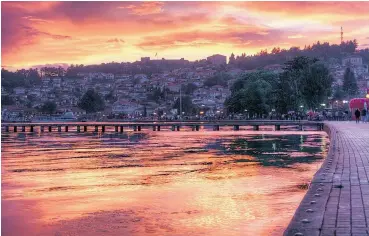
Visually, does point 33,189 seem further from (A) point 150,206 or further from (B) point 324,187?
(B) point 324,187

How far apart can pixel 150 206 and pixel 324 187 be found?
5268mm

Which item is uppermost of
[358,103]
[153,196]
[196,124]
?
[358,103]

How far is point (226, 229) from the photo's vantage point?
42.4 ft

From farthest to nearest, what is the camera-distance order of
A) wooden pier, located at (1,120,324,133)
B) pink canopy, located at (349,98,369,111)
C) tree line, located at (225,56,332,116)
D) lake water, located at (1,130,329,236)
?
tree line, located at (225,56,332,116) < wooden pier, located at (1,120,324,133) < pink canopy, located at (349,98,369,111) < lake water, located at (1,130,329,236)

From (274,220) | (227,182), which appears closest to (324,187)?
(274,220)

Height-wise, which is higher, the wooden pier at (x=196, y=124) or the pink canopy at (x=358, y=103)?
the pink canopy at (x=358, y=103)

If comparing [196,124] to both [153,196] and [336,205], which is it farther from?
[336,205]

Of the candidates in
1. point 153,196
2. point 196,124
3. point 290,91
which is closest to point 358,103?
point 196,124

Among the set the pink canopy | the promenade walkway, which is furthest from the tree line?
the promenade walkway

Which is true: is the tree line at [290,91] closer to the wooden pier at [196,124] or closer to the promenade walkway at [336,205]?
the wooden pier at [196,124]

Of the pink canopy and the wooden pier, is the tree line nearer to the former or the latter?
the wooden pier

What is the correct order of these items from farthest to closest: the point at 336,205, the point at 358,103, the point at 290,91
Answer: the point at 290,91, the point at 358,103, the point at 336,205

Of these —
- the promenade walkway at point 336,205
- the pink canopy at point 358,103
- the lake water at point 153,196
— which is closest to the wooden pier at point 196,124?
the pink canopy at point 358,103

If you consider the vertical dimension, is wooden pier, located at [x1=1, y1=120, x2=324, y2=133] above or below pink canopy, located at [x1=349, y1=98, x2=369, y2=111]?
below
